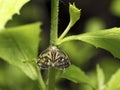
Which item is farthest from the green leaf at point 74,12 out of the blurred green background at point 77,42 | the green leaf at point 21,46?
the blurred green background at point 77,42

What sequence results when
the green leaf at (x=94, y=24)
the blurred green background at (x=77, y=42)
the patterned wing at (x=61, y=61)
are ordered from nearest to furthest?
1. the patterned wing at (x=61, y=61)
2. the blurred green background at (x=77, y=42)
3. the green leaf at (x=94, y=24)

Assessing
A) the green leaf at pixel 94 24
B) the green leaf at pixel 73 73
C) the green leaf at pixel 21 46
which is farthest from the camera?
the green leaf at pixel 94 24

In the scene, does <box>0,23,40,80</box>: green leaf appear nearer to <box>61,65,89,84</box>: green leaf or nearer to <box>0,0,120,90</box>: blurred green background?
<box>61,65,89,84</box>: green leaf

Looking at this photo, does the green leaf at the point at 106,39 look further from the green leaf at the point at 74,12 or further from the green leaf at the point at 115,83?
the green leaf at the point at 115,83

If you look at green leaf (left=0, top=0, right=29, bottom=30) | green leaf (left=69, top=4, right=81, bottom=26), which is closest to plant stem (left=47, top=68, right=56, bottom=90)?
green leaf (left=69, top=4, right=81, bottom=26)

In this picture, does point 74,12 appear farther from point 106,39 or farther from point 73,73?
point 73,73

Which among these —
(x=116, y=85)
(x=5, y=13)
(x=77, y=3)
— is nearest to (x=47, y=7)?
(x=77, y=3)

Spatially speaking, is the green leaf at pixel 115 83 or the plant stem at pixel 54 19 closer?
the plant stem at pixel 54 19

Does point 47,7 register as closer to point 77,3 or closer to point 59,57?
point 77,3
